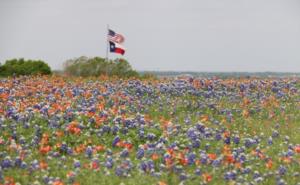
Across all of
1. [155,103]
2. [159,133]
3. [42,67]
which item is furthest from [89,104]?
[42,67]

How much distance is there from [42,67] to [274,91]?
24906 millimetres

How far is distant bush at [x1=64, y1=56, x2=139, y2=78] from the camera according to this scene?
41812mm

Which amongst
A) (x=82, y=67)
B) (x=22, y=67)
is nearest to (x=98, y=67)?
(x=82, y=67)

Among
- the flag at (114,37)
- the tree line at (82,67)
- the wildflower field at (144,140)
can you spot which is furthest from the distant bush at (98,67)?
the wildflower field at (144,140)

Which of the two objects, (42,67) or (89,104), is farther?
(42,67)

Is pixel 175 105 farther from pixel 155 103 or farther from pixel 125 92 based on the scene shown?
pixel 125 92

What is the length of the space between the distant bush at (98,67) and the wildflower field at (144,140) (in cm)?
2359

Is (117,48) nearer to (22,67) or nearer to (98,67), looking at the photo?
(98,67)

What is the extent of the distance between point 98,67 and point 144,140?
106 ft

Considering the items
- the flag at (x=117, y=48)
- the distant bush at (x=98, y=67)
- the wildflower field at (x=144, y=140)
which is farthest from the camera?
the distant bush at (x=98, y=67)

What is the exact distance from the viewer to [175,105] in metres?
→ 16.3

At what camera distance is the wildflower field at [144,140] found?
8906 millimetres

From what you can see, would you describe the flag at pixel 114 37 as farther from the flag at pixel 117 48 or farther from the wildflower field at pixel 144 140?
the wildflower field at pixel 144 140

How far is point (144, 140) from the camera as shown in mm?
11492
